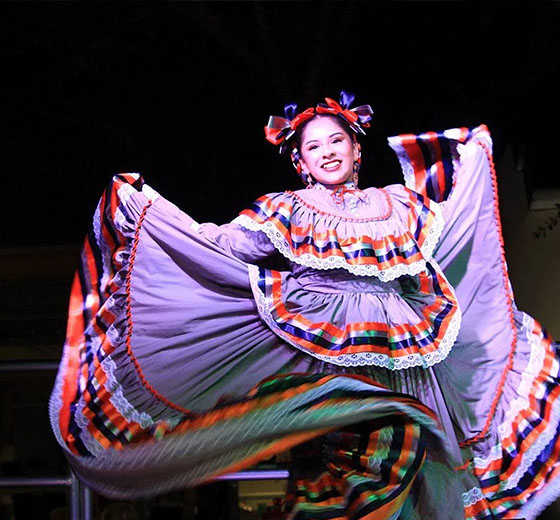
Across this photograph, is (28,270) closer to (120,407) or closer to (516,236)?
(120,407)

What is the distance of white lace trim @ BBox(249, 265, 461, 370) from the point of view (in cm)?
168

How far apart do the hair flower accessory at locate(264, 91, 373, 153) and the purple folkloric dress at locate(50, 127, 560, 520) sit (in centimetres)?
18

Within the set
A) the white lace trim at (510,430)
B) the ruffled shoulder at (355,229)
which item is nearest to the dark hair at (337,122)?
the ruffled shoulder at (355,229)

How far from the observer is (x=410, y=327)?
68.3 inches

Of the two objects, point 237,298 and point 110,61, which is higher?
point 110,61

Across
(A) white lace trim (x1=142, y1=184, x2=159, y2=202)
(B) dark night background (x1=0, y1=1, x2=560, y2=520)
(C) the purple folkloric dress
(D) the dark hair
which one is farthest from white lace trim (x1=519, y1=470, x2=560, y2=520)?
(A) white lace trim (x1=142, y1=184, x2=159, y2=202)

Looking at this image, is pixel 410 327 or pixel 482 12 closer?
pixel 410 327

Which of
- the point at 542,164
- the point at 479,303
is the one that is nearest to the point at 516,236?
the point at 542,164

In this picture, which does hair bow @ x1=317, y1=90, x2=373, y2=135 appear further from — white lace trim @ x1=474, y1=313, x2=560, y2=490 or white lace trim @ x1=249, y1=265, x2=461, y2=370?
white lace trim @ x1=474, y1=313, x2=560, y2=490

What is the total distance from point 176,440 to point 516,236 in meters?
1.27

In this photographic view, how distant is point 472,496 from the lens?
5.62ft

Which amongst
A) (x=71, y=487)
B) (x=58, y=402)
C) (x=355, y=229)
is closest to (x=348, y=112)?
(x=355, y=229)

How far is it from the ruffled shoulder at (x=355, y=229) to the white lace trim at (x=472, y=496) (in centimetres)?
47

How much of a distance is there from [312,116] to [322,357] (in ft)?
2.04
